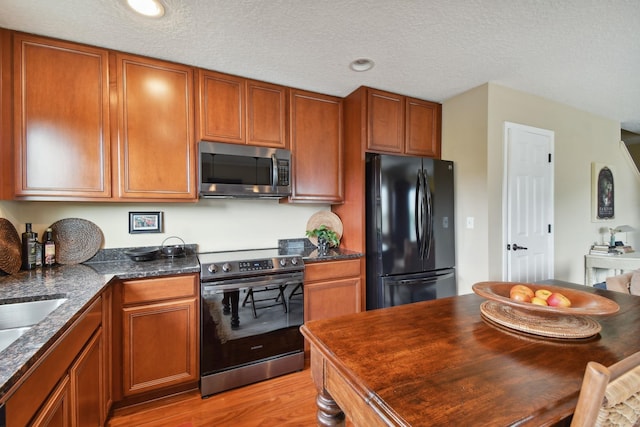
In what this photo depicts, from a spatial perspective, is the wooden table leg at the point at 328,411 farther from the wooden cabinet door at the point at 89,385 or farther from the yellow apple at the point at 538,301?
the wooden cabinet door at the point at 89,385

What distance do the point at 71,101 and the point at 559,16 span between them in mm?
3113

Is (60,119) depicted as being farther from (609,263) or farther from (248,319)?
(609,263)

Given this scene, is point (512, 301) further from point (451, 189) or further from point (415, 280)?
point (451, 189)

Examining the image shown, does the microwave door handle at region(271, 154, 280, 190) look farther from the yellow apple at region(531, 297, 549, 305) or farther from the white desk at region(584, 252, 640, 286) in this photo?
the white desk at region(584, 252, 640, 286)

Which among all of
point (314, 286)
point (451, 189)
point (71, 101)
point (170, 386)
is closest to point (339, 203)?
point (314, 286)

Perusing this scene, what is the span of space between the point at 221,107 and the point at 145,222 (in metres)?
1.14

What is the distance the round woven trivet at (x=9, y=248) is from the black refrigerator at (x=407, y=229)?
97.5 inches

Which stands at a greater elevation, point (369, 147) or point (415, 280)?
point (369, 147)

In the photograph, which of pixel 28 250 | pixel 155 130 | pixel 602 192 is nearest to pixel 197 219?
pixel 155 130

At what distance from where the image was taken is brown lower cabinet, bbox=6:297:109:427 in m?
0.82

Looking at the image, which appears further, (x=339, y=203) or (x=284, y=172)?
(x=339, y=203)

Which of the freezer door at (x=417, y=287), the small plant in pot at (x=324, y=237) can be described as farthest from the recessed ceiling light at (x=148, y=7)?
the freezer door at (x=417, y=287)

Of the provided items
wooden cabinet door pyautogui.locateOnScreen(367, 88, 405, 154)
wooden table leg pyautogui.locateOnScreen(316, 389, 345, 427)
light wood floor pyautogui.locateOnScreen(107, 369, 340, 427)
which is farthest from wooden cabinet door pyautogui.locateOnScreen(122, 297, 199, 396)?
wooden cabinet door pyautogui.locateOnScreen(367, 88, 405, 154)

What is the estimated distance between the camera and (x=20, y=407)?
78 centimetres
